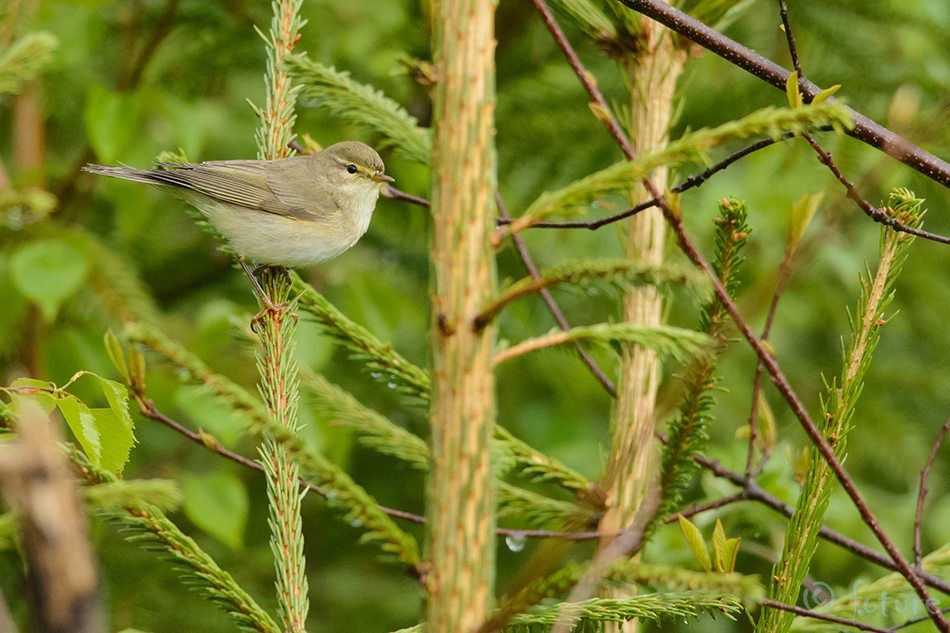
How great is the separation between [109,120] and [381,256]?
4.76ft

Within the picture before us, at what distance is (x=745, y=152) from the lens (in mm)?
1394

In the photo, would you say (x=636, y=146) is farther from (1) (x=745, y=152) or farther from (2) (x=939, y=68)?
A: (2) (x=939, y=68)

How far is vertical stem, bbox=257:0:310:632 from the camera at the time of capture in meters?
1.30

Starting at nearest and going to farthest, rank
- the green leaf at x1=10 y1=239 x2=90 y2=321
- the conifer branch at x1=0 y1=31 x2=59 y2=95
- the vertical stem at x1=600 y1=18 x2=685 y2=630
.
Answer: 1. the conifer branch at x1=0 y1=31 x2=59 y2=95
2. the vertical stem at x1=600 y1=18 x2=685 y2=630
3. the green leaf at x1=10 y1=239 x2=90 y2=321

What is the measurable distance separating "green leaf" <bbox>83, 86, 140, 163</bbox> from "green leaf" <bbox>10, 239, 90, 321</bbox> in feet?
1.25

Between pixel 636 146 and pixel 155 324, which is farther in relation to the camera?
pixel 155 324

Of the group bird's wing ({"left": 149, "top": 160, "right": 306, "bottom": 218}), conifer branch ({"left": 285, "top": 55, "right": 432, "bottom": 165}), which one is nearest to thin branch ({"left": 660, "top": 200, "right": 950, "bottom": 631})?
conifer branch ({"left": 285, "top": 55, "right": 432, "bottom": 165})

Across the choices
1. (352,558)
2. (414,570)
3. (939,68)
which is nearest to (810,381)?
(939,68)

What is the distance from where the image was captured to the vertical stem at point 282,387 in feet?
4.27

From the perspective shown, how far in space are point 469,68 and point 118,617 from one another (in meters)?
3.33

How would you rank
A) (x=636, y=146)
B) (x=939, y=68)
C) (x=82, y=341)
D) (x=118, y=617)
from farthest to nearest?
1. (x=939, y=68)
2. (x=118, y=617)
3. (x=82, y=341)
4. (x=636, y=146)

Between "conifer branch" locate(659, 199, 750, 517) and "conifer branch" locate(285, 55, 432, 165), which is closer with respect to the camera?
"conifer branch" locate(659, 199, 750, 517)

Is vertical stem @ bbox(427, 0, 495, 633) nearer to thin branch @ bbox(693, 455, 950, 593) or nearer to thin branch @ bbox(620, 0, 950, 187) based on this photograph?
thin branch @ bbox(620, 0, 950, 187)

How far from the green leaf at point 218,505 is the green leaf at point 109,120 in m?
1.29
